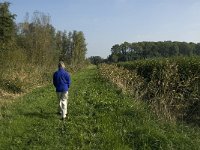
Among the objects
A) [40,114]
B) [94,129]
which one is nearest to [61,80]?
[40,114]

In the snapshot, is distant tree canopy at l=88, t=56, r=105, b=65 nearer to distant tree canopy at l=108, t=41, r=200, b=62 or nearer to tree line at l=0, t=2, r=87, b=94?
distant tree canopy at l=108, t=41, r=200, b=62

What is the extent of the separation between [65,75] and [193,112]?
5159 mm

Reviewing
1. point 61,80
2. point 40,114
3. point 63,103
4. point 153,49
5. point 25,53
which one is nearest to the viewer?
point 63,103

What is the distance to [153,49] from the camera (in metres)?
110

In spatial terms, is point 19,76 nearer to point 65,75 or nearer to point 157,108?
point 65,75

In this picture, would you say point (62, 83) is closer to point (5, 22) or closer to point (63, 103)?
point (63, 103)

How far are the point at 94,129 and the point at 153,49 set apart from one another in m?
101

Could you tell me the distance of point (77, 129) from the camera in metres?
11.4

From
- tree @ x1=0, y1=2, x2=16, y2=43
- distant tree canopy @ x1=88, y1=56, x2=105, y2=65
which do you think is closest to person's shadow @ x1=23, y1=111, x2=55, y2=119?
tree @ x1=0, y1=2, x2=16, y2=43

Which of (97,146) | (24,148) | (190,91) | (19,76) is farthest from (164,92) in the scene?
(19,76)

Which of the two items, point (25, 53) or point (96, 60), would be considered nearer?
point (25, 53)

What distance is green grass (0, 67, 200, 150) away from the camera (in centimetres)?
958

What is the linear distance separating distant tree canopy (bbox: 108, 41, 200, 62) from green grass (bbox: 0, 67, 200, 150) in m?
62.9

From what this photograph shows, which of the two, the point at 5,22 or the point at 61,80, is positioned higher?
the point at 5,22
